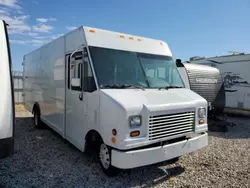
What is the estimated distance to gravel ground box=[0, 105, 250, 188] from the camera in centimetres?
373

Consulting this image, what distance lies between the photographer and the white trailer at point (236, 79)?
10859 millimetres

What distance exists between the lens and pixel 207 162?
475cm

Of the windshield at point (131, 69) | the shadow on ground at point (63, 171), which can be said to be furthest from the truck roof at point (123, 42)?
the shadow on ground at point (63, 171)

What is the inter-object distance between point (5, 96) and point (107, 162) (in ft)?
6.54

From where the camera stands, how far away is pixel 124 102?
11.2ft

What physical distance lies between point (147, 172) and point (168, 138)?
0.92m

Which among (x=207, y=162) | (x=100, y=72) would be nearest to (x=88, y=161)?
(x=100, y=72)

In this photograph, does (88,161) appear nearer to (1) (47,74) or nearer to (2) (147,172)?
(2) (147,172)

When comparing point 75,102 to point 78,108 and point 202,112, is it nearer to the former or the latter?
point 78,108

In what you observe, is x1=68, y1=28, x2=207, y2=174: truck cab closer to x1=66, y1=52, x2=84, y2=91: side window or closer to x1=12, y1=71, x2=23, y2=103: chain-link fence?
x1=66, y1=52, x2=84, y2=91: side window

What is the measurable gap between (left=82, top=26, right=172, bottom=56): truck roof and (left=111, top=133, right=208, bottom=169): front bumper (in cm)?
210

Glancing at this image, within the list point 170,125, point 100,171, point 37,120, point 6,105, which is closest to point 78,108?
point 100,171

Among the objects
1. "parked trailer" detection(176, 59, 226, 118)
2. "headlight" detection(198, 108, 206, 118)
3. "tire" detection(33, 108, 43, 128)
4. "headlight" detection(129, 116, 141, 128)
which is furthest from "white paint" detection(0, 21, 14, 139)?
"parked trailer" detection(176, 59, 226, 118)

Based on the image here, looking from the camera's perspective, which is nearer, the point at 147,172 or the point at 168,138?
the point at 168,138
